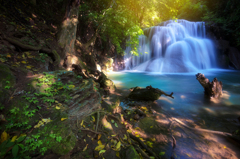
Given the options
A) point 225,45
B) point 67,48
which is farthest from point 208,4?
point 67,48

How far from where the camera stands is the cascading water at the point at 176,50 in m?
17.3

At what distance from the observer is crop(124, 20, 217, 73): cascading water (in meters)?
17.3

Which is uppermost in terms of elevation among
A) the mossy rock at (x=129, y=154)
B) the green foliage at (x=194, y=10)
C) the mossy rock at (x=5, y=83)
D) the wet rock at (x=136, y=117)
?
the green foliage at (x=194, y=10)

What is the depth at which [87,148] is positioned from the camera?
1.79 meters

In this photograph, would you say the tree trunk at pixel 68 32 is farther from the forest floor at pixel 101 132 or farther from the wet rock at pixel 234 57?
the wet rock at pixel 234 57

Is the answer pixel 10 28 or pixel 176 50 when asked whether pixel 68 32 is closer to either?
pixel 10 28

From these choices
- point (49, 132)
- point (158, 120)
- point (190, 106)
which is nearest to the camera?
point (49, 132)

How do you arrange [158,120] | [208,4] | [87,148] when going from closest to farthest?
[87,148] < [158,120] < [208,4]

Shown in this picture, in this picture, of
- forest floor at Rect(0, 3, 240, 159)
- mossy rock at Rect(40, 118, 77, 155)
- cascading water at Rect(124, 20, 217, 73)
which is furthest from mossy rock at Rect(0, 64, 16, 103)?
cascading water at Rect(124, 20, 217, 73)

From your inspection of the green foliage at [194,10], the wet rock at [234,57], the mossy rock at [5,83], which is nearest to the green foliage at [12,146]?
the mossy rock at [5,83]

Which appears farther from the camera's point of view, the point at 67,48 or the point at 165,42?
the point at 165,42

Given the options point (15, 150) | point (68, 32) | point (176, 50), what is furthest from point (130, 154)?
point (176, 50)

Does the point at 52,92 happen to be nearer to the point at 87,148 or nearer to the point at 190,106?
the point at 87,148

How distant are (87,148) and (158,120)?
290 centimetres
